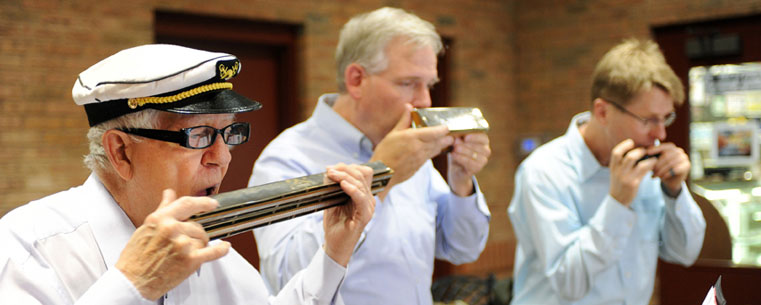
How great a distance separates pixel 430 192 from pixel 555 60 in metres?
4.88

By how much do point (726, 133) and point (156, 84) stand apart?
18.1 feet

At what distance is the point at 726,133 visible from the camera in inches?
220

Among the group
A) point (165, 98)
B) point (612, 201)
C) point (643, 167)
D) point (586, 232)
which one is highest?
point (165, 98)

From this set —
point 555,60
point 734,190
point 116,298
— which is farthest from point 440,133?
point 555,60

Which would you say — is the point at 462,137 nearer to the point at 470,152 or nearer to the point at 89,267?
the point at 470,152

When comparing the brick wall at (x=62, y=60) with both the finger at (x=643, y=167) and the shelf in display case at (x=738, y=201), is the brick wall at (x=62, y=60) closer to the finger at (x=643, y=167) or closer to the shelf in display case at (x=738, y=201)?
the shelf in display case at (x=738, y=201)

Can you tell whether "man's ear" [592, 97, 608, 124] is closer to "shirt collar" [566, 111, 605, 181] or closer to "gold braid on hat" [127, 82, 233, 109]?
"shirt collar" [566, 111, 605, 181]

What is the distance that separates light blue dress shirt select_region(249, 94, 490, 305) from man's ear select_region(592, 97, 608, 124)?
2.10ft

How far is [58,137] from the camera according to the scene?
13.2ft

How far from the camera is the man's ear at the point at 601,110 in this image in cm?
241

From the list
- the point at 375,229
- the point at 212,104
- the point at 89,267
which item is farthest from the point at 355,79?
the point at 89,267

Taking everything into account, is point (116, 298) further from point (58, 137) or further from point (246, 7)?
point (246, 7)

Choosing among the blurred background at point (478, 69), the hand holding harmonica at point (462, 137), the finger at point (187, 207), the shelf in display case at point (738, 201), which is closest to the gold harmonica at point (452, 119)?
the hand holding harmonica at point (462, 137)

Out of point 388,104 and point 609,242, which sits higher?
point 388,104
